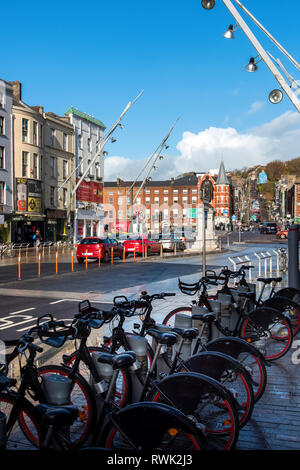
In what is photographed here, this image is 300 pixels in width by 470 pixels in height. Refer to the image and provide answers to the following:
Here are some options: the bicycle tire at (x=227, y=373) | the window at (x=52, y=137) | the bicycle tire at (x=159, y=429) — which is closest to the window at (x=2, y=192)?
the window at (x=52, y=137)

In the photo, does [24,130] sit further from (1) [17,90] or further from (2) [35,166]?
(1) [17,90]

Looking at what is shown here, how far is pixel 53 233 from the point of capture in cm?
4856

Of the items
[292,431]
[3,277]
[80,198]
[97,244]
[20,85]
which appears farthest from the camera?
[80,198]

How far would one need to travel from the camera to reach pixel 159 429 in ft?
9.46

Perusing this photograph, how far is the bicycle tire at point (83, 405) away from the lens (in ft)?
12.6

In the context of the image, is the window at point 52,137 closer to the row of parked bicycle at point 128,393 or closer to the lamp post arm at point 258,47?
the lamp post arm at point 258,47

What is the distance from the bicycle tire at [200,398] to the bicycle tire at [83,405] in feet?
1.89

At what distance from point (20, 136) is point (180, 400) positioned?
4119 cm

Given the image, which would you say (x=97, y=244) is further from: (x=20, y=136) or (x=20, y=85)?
(x=20, y=85)

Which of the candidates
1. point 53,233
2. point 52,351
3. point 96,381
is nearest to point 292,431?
point 96,381

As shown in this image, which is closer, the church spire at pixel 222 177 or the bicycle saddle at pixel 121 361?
the bicycle saddle at pixel 121 361

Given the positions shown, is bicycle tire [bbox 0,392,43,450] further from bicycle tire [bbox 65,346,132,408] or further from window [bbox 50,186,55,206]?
window [bbox 50,186,55,206]

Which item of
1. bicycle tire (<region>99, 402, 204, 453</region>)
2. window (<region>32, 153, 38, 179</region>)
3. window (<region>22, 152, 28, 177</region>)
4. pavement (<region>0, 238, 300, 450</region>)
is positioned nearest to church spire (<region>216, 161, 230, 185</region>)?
window (<region>32, 153, 38, 179</region>)

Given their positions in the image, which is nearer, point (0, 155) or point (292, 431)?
point (292, 431)
